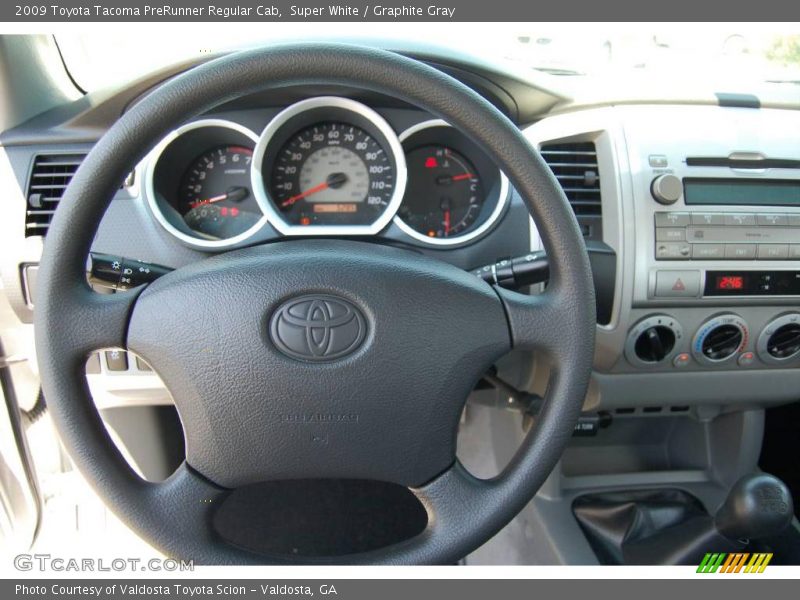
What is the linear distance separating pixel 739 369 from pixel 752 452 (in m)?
0.41

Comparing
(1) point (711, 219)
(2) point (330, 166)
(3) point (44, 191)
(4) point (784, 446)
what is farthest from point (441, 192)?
(4) point (784, 446)

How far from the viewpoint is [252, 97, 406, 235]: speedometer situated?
4.18 ft

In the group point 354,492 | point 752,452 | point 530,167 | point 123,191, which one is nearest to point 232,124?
point 123,191

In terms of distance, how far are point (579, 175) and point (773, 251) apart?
44cm

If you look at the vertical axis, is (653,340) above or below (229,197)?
below

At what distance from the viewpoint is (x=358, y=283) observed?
0.89m

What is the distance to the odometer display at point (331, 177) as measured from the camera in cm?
134

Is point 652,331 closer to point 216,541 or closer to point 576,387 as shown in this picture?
point 576,387

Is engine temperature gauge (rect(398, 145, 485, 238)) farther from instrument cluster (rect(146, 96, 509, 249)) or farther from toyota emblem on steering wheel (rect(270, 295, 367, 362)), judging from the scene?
toyota emblem on steering wheel (rect(270, 295, 367, 362))

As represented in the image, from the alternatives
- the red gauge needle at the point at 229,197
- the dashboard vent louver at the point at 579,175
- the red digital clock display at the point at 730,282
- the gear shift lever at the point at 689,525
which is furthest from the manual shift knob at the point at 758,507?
the red gauge needle at the point at 229,197

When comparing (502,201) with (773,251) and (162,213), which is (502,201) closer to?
(773,251)

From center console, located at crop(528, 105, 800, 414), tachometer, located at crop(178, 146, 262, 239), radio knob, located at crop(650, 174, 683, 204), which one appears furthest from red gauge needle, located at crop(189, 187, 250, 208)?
radio knob, located at crop(650, 174, 683, 204)

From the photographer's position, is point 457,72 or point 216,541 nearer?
point 216,541

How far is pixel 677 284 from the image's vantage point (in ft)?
4.15
